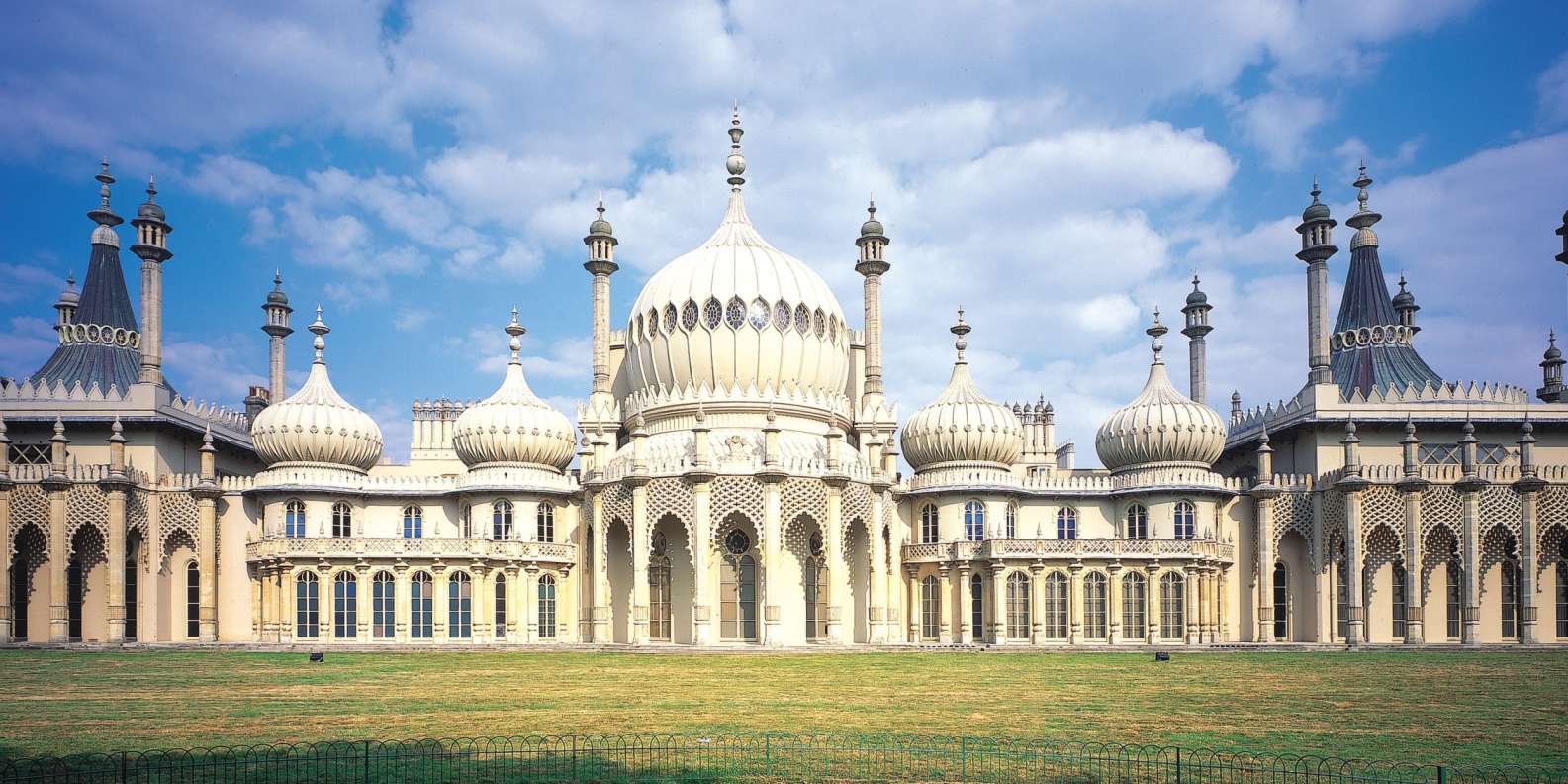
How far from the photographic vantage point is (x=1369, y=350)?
5484 cm

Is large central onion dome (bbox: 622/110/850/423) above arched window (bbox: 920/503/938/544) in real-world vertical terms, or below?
above

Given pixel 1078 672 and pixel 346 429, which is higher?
pixel 346 429

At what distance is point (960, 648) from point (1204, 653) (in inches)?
300

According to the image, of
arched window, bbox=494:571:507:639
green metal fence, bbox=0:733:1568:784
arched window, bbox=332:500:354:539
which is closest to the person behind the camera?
green metal fence, bbox=0:733:1568:784

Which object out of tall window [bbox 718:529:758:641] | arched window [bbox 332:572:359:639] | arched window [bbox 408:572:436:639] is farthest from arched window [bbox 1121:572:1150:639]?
arched window [bbox 332:572:359:639]

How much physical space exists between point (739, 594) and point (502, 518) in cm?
962

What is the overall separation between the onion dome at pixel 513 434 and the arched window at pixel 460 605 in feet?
15.1

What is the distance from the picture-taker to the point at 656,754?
625 inches

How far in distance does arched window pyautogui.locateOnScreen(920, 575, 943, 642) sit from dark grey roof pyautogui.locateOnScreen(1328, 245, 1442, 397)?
788 inches

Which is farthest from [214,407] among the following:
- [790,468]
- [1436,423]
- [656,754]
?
[1436,423]

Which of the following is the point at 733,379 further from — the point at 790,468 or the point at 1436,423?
the point at 1436,423

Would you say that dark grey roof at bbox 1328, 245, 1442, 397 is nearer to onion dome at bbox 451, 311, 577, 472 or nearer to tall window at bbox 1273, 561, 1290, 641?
tall window at bbox 1273, 561, 1290, 641

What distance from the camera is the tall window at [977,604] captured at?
1839 inches

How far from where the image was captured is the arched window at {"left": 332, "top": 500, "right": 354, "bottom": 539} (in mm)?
46875
